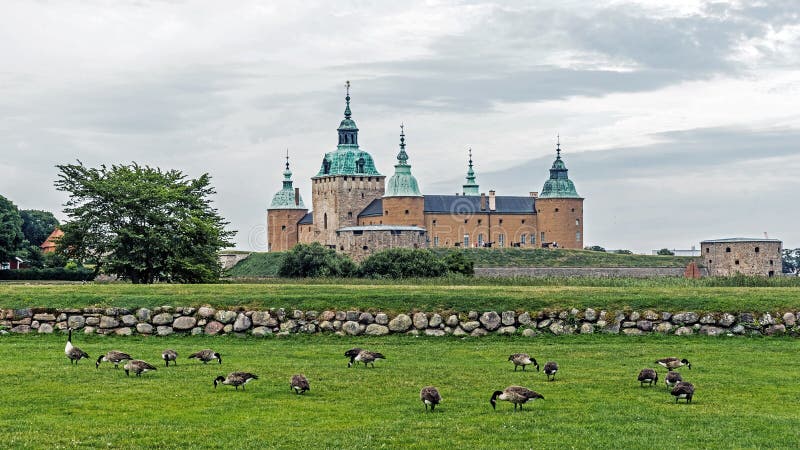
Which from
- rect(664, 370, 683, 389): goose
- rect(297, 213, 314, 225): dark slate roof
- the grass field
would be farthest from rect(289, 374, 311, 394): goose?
rect(297, 213, 314, 225): dark slate roof

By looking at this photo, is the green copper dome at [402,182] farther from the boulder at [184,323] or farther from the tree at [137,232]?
the boulder at [184,323]

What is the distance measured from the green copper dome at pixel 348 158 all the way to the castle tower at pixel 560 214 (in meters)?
17.5

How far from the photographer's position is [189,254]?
139ft

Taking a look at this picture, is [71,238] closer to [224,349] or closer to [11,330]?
[11,330]

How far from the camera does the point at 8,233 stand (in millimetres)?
73000

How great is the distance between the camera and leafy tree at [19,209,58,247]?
10476 cm

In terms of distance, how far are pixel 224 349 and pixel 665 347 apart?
8.48 meters

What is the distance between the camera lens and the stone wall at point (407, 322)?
75.6 ft

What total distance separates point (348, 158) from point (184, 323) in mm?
90884

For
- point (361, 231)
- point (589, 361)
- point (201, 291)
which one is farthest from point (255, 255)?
point (589, 361)

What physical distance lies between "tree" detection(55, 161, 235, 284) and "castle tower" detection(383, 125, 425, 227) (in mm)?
61951

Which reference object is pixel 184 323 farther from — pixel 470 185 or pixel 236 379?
pixel 470 185

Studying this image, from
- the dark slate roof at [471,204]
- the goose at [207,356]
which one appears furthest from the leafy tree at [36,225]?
the goose at [207,356]

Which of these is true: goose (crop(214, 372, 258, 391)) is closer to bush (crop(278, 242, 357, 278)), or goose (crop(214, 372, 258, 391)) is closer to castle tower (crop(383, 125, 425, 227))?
bush (crop(278, 242, 357, 278))
